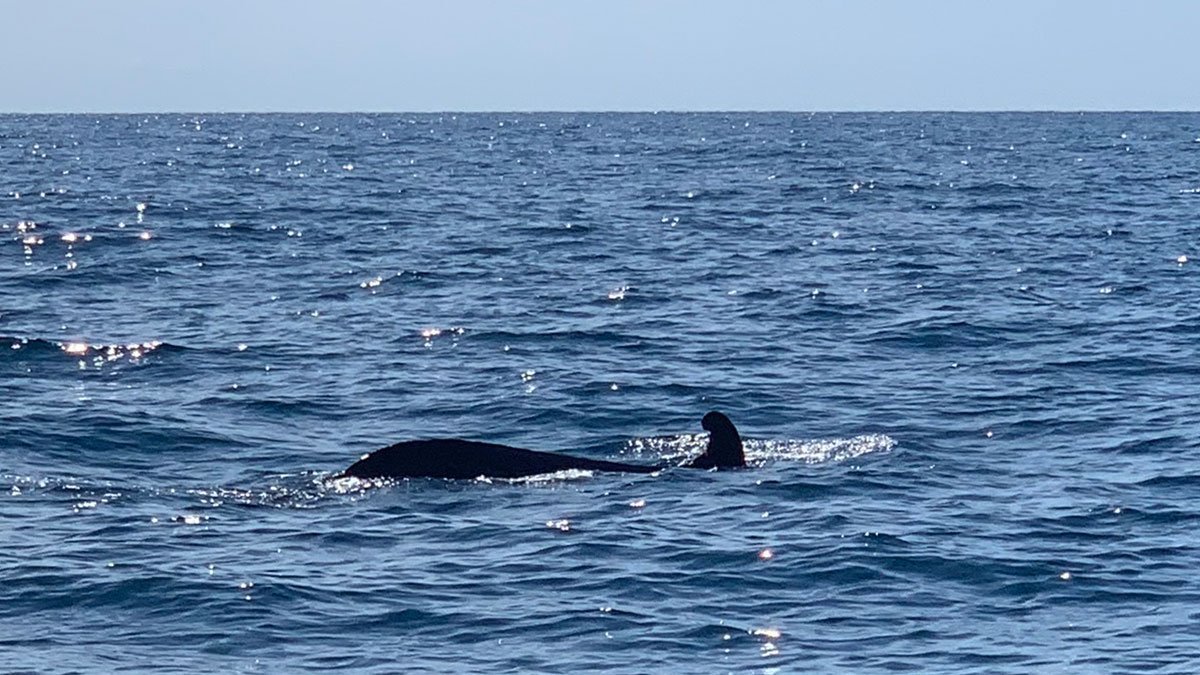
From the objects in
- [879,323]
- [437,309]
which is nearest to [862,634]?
[879,323]

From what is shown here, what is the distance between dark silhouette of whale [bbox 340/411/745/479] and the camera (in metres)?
15.9

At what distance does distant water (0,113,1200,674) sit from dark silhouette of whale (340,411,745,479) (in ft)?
0.81

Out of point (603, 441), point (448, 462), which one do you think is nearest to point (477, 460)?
point (448, 462)

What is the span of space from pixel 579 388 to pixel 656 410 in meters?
1.41

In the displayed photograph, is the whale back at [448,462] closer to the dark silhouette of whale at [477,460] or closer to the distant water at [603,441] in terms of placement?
the dark silhouette of whale at [477,460]

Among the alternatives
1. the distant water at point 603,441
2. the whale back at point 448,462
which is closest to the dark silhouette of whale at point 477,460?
the whale back at point 448,462

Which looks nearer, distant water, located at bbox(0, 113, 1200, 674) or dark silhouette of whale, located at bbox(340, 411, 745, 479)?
distant water, located at bbox(0, 113, 1200, 674)

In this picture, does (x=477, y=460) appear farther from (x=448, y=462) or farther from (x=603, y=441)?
(x=603, y=441)

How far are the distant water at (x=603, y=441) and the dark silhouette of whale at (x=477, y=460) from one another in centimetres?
25

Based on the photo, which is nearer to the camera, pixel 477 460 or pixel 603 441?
pixel 477 460

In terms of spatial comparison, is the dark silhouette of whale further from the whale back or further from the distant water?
the distant water

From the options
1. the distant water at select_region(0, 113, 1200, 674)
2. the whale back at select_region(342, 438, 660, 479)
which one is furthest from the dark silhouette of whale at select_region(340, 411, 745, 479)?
the distant water at select_region(0, 113, 1200, 674)

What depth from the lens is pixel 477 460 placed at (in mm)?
→ 16016

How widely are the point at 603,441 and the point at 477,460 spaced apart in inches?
106
